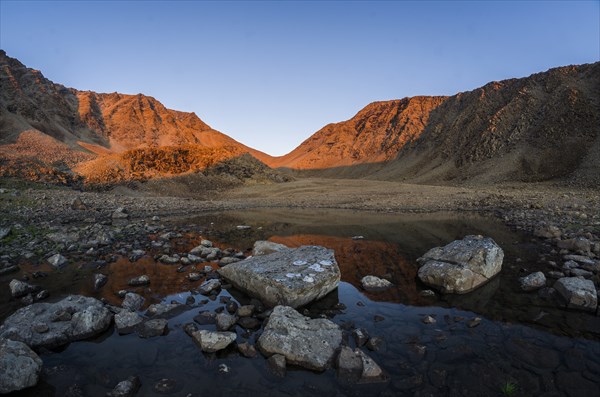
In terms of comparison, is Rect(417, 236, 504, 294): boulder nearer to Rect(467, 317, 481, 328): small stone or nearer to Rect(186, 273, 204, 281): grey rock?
Rect(467, 317, 481, 328): small stone

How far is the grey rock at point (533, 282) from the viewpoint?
347 inches

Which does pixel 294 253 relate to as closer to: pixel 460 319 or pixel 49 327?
pixel 460 319

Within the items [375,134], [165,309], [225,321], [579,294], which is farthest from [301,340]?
[375,134]

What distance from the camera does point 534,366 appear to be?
18.1ft

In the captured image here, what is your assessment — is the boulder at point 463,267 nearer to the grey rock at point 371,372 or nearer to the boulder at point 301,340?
the boulder at point 301,340

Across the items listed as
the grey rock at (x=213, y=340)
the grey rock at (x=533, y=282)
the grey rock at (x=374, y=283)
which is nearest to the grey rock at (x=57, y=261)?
the grey rock at (x=213, y=340)

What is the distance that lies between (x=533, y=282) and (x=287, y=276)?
6.84 m

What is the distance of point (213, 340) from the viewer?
6047 mm

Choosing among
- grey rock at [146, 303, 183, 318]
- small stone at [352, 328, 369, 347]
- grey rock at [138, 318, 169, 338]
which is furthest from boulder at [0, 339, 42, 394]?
small stone at [352, 328, 369, 347]

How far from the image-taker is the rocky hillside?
399ft

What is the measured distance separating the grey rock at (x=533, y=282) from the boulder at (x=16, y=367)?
11.0 m

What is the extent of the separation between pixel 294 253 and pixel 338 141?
152m

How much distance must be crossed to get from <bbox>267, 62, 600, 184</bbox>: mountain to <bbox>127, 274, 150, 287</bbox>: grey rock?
53.3 m

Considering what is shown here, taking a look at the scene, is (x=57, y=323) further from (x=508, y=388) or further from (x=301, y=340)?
(x=508, y=388)
